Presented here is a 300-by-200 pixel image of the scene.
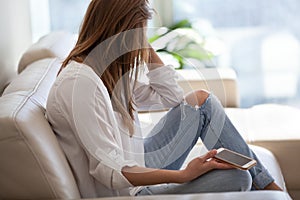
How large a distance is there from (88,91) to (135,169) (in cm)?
24

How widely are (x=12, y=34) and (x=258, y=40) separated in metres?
1.87

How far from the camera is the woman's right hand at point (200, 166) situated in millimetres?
1742

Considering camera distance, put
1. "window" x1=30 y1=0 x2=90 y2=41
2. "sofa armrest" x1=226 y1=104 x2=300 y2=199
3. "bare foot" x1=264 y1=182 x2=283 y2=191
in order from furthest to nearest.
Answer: "window" x1=30 y1=0 x2=90 y2=41 < "sofa armrest" x1=226 y1=104 x2=300 y2=199 < "bare foot" x1=264 y1=182 x2=283 y2=191

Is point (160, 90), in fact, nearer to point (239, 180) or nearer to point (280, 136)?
point (239, 180)

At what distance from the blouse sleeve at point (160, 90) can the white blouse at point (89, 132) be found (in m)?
0.29

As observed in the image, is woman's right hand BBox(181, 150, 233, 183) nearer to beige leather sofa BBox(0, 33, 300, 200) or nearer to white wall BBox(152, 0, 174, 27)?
beige leather sofa BBox(0, 33, 300, 200)

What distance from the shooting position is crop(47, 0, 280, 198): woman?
1641 mm

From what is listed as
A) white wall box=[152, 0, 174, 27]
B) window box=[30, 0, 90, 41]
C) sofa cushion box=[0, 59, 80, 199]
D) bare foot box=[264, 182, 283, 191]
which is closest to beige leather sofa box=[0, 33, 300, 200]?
sofa cushion box=[0, 59, 80, 199]

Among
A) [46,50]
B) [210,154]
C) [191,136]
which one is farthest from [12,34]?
[210,154]

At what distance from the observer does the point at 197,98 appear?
6.98ft

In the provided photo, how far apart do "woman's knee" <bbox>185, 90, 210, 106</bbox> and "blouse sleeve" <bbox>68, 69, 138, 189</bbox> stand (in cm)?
50

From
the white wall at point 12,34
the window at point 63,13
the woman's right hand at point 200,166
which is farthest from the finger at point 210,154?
the window at point 63,13

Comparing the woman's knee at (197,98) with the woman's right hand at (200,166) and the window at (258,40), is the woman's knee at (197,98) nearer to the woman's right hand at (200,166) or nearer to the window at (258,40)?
the woman's right hand at (200,166)

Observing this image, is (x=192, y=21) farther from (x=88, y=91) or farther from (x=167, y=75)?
(x=88, y=91)
